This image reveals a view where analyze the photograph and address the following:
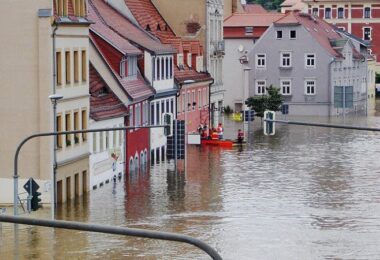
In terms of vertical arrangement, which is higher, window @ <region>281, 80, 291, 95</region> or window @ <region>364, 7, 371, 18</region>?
window @ <region>364, 7, 371, 18</region>

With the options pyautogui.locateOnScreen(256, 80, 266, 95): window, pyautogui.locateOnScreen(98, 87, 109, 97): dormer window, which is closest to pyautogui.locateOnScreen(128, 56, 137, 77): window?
pyautogui.locateOnScreen(98, 87, 109, 97): dormer window

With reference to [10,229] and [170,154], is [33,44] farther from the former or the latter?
[170,154]

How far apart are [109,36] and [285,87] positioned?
4583 cm

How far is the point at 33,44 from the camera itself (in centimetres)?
4469

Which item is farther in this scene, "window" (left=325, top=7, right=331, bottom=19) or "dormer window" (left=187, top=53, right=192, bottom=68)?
"window" (left=325, top=7, right=331, bottom=19)

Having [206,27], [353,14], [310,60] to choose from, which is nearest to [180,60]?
[206,27]

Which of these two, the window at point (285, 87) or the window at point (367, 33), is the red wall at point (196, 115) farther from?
the window at point (367, 33)

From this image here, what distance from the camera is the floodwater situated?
114 feet

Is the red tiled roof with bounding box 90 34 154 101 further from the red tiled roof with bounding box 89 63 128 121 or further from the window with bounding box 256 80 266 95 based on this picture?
the window with bounding box 256 80 266 95

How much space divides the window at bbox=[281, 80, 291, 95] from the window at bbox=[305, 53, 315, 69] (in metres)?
2.12

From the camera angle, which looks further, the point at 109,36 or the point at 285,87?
the point at 285,87

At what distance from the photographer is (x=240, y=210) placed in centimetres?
4403

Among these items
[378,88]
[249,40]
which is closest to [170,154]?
[249,40]

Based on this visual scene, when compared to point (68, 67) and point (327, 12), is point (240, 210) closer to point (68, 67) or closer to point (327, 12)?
point (68, 67)
